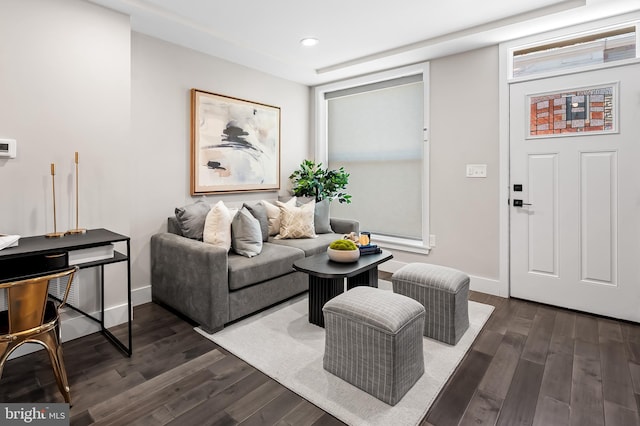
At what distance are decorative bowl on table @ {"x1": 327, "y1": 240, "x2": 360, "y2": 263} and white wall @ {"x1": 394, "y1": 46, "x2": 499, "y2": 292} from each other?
1534 mm

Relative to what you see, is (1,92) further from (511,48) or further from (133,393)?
(511,48)

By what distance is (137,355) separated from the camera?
90.7 inches

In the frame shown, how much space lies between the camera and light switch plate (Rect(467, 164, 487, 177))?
347cm

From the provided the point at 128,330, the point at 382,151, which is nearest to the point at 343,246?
the point at 128,330

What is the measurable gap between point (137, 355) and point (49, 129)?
1670mm

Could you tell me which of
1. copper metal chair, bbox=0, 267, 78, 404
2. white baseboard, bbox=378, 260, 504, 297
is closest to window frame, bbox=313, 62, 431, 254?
white baseboard, bbox=378, 260, 504, 297

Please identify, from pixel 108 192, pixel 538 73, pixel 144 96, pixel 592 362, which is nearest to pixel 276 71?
pixel 144 96

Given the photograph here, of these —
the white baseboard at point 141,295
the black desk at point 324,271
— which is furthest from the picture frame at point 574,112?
the white baseboard at point 141,295

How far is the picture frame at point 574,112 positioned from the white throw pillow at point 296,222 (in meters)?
2.33

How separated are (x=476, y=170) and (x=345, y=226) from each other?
5.22ft

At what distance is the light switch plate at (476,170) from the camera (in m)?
3.47

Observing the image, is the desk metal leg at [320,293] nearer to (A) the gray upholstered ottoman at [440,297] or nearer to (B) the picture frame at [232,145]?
(A) the gray upholstered ottoman at [440,297]

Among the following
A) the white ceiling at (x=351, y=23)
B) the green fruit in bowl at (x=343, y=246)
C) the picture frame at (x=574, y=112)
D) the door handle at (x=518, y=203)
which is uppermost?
the white ceiling at (x=351, y=23)

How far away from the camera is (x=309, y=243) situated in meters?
3.61
